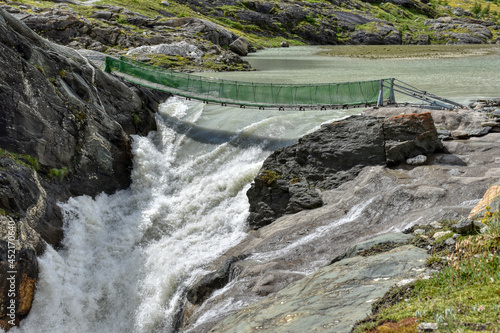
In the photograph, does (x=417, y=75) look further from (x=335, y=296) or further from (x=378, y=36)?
(x=378, y=36)

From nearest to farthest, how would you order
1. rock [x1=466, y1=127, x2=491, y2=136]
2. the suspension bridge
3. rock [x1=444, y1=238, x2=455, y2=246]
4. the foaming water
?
rock [x1=444, y1=238, x2=455, y2=246], the foaming water, rock [x1=466, y1=127, x2=491, y2=136], the suspension bridge

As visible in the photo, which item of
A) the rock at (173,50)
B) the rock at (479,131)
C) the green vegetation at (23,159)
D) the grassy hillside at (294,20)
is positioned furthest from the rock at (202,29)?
the rock at (479,131)

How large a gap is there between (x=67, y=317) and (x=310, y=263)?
921 centimetres

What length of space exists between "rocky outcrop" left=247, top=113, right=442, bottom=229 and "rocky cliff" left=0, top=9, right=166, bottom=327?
8292 millimetres

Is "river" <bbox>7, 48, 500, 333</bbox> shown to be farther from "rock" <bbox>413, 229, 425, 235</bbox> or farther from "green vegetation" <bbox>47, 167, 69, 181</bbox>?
"rock" <bbox>413, 229, 425, 235</bbox>

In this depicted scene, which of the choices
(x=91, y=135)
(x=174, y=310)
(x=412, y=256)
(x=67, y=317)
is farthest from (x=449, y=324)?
(x=91, y=135)

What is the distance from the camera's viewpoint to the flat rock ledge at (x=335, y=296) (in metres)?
7.84

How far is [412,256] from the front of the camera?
9.30 meters

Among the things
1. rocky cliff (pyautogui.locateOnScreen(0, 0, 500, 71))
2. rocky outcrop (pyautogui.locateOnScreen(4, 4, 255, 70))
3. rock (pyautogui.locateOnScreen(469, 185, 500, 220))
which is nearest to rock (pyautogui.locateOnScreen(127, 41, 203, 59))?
rocky outcrop (pyautogui.locateOnScreen(4, 4, 255, 70))

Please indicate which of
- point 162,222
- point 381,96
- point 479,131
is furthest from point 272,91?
point 479,131

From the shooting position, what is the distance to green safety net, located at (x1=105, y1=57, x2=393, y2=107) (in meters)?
24.3

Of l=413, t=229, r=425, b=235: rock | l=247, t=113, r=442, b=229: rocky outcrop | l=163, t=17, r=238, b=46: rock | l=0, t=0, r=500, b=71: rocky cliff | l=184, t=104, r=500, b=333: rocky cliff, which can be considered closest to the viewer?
l=184, t=104, r=500, b=333: rocky cliff

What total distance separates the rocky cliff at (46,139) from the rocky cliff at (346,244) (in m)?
6.65

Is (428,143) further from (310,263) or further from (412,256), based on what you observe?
(412,256)
